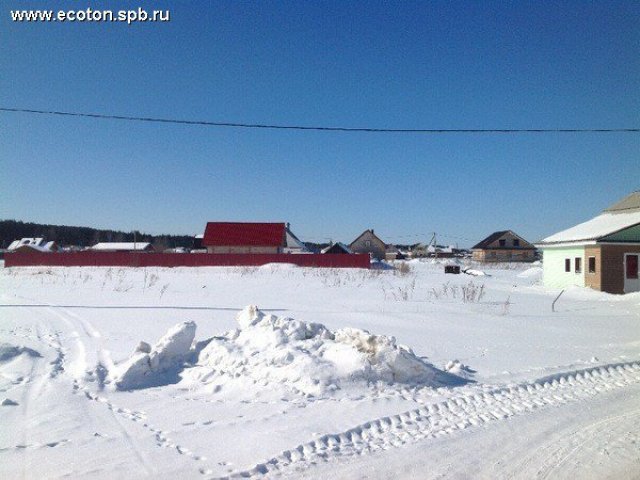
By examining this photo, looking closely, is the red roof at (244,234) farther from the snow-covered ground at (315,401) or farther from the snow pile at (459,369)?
the snow pile at (459,369)

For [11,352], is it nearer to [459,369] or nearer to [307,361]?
[307,361]

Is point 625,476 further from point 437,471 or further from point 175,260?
point 175,260

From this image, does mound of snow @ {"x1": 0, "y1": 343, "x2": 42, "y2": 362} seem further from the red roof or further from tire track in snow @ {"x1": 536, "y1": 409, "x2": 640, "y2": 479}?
the red roof

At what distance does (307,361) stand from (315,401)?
2.71ft

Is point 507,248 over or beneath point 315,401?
over

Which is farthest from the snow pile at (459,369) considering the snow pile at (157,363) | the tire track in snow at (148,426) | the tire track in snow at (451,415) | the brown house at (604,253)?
the brown house at (604,253)

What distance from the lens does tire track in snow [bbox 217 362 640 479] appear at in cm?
383

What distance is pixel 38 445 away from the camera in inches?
153

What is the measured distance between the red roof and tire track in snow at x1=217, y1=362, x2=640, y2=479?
130 feet

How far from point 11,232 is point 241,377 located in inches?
3629

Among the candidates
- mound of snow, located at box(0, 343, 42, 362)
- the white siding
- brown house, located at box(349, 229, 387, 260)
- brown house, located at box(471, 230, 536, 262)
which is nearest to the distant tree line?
brown house, located at box(349, 229, 387, 260)

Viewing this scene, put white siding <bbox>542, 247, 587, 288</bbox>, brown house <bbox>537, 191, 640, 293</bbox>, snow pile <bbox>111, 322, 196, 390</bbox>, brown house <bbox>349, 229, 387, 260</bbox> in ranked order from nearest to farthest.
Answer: snow pile <bbox>111, 322, 196, 390</bbox>
brown house <bbox>537, 191, 640, 293</bbox>
white siding <bbox>542, 247, 587, 288</bbox>
brown house <bbox>349, 229, 387, 260</bbox>

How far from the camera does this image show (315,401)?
5.16m

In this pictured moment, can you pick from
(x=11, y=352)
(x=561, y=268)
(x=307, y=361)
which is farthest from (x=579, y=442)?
(x=561, y=268)
